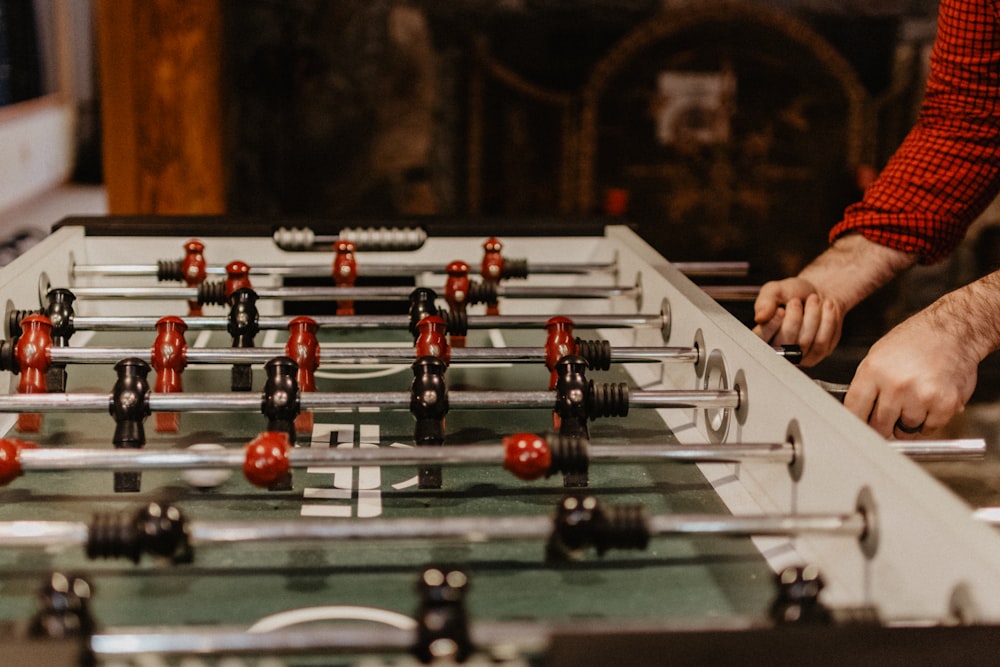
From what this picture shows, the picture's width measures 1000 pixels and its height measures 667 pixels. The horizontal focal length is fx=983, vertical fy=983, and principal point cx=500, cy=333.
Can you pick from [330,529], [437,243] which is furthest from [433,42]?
[330,529]

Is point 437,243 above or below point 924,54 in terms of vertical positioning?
below

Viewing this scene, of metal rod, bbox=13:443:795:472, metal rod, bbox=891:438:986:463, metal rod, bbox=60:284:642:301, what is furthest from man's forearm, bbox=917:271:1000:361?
metal rod, bbox=60:284:642:301

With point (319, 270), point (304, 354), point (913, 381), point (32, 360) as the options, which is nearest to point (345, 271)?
point (319, 270)

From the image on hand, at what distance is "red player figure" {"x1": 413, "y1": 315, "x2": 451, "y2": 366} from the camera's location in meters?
1.32

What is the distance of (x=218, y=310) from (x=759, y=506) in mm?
1399

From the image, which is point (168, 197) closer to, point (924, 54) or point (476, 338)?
point (476, 338)

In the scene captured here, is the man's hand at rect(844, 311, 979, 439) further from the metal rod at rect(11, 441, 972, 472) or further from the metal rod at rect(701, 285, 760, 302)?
the metal rod at rect(701, 285, 760, 302)

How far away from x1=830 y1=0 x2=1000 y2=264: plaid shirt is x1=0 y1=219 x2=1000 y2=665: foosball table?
0.45m

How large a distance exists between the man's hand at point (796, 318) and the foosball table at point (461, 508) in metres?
0.17

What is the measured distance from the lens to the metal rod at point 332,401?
3.65 ft

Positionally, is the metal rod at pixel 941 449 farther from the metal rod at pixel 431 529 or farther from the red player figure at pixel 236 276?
the red player figure at pixel 236 276

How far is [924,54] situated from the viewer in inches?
178

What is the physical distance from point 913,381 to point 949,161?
744 millimetres

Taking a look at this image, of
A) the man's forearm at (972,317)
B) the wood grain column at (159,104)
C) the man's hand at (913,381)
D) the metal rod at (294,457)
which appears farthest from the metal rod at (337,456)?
the wood grain column at (159,104)
